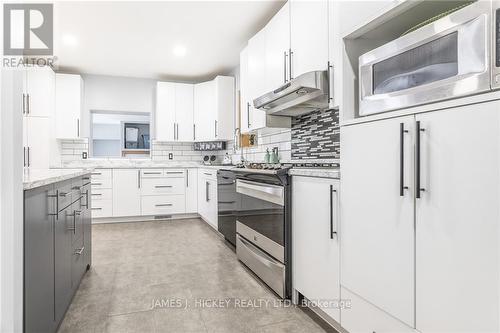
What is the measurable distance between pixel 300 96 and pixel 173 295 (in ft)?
5.89

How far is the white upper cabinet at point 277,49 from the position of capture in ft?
8.99

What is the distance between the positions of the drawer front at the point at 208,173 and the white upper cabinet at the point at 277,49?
152 centimetres

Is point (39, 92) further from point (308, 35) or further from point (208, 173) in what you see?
point (308, 35)

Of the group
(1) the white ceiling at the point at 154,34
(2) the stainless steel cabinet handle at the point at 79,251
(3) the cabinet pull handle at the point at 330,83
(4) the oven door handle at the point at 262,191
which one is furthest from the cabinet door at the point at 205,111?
(3) the cabinet pull handle at the point at 330,83

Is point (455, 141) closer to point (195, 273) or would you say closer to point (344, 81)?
point (344, 81)

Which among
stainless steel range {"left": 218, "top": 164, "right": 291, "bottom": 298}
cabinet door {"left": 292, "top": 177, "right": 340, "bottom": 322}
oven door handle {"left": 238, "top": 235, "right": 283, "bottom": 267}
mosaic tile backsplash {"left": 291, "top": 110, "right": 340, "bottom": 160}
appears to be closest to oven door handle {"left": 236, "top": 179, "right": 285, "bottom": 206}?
stainless steel range {"left": 218, "top": 164, "right": 291, "bottom": 298}

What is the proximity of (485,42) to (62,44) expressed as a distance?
4.59 metres

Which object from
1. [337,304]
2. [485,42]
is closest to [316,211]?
[337,304]

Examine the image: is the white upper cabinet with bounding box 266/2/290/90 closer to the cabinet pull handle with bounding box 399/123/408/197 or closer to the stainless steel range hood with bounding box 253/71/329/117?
the stainless steel range hood with bounding box 253/71/329/117

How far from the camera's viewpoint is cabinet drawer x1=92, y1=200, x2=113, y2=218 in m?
4.80

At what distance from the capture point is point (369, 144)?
1.38 metres

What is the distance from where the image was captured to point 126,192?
496cm

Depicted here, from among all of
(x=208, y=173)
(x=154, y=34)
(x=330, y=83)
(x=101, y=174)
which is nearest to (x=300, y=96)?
(x=330, y=83)
